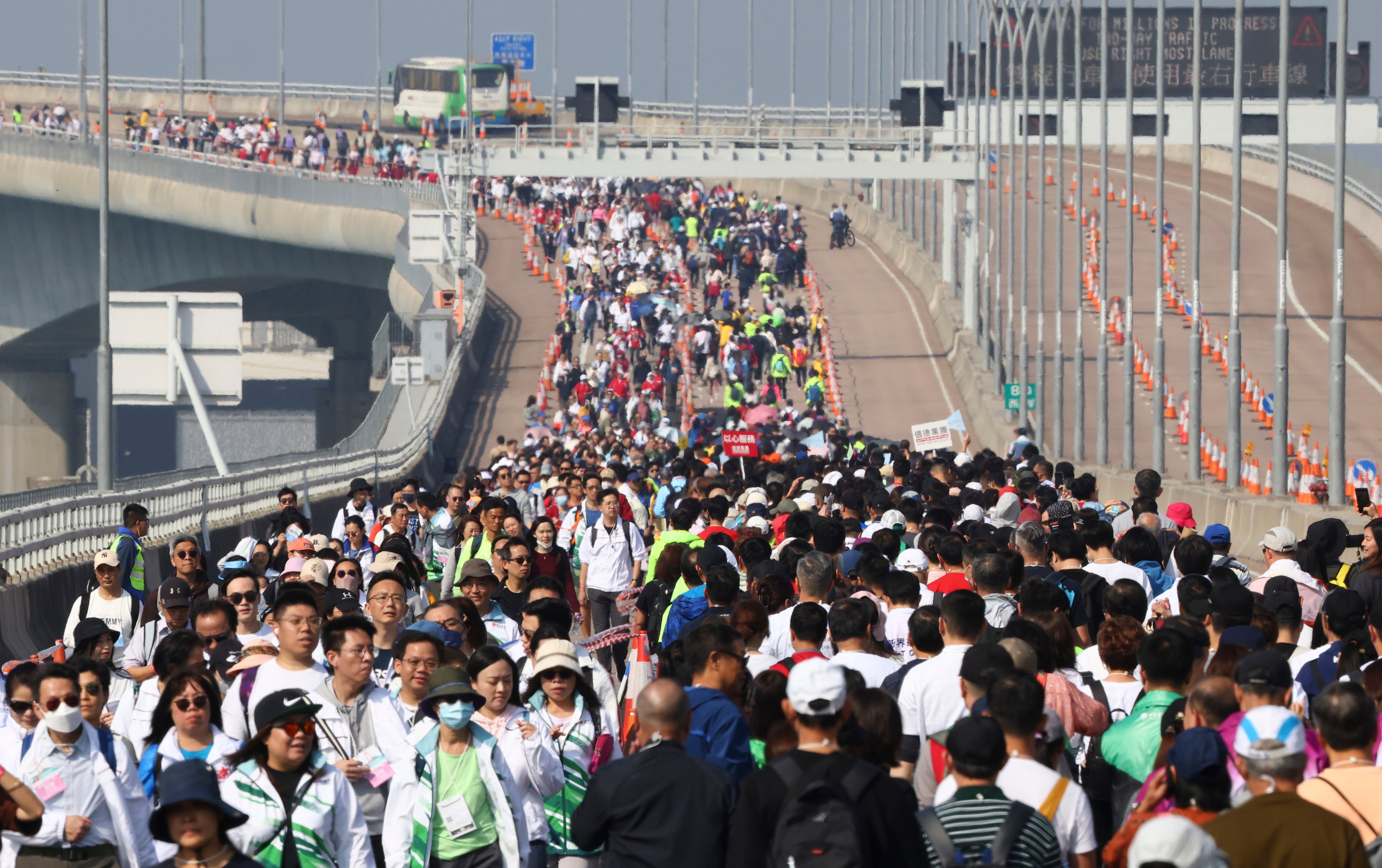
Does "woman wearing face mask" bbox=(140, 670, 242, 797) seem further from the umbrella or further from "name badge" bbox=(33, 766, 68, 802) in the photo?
the umbrella

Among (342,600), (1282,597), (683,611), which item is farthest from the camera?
(342,600)

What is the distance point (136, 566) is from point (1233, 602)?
8.39 metres

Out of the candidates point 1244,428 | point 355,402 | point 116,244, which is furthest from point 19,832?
point 355,402

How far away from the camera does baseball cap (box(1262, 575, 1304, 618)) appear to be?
988cm

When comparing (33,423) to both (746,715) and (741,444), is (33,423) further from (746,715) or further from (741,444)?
(746,715)

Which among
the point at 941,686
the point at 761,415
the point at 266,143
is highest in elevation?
the point at 266,143

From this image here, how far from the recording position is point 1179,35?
73.9 m

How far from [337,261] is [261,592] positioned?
53.1m

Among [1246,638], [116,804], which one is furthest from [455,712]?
[1246,638]

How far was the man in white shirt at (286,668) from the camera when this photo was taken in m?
8.34

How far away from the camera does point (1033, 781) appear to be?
6.62 metres

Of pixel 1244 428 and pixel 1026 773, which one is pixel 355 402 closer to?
pixel 1244 428

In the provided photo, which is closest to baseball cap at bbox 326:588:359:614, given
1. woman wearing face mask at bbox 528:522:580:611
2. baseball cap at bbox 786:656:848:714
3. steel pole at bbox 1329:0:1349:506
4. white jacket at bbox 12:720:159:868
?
woman wearing face mask at bbox 528:522:580:611

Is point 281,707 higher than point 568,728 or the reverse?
higher
